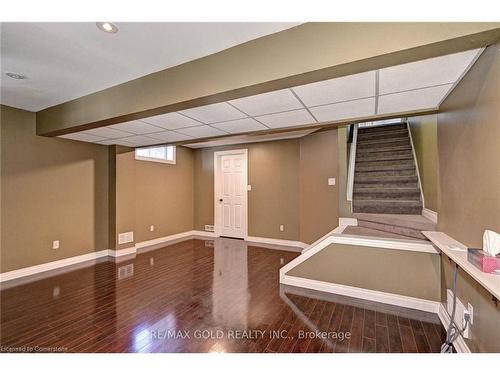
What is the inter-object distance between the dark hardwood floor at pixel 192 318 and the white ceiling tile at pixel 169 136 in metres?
2.16

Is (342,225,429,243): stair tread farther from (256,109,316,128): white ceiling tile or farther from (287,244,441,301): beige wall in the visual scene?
(256,109,316,128): white ceiling tile

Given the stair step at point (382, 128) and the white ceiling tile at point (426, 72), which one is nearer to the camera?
the white ceiling tile at point (426, 72)

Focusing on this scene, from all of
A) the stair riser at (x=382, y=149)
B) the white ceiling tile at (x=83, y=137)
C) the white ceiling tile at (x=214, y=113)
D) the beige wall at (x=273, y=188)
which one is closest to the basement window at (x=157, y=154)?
the white ceiling tile at (x=83, y=137)

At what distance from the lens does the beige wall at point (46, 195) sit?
11.0 feet

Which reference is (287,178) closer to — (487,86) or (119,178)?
(119,178)

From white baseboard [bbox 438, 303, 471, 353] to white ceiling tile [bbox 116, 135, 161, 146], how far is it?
14.2 ft

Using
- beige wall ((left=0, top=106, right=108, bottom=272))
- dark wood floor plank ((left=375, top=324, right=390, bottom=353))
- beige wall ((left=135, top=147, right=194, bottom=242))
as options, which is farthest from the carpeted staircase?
beige wall ((left=0, top=106, right=108, bottom=272))

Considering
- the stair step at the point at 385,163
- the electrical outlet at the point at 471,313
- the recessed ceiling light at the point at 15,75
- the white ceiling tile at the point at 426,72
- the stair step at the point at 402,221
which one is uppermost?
the recessed ceiling light at the point at 15,75

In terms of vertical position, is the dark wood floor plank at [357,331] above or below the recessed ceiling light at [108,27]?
below

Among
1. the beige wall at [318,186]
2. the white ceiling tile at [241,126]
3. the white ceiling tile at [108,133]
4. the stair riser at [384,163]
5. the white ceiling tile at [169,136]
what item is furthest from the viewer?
the stair riser at [384,163]

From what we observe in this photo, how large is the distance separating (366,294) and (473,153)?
1.89 metres

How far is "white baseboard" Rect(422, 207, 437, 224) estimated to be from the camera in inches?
133

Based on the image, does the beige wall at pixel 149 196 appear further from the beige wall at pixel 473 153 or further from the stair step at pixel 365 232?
the beige wall at pixel 473 153

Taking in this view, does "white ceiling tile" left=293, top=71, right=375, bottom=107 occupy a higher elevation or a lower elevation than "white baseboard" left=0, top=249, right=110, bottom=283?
higher
